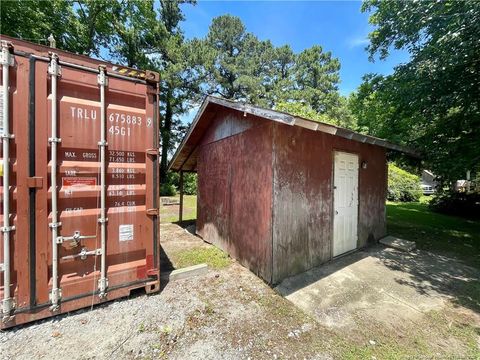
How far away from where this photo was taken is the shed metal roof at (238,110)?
3.28 meters

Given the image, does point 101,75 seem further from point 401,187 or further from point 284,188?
point 401,187

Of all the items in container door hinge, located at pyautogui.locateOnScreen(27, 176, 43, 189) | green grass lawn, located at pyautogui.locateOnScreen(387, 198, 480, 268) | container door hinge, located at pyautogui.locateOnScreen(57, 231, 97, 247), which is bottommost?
green grass lawn, located at pyautogui.locateOnScreen(387, 198, 480, 268)

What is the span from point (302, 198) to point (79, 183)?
11.4 feet

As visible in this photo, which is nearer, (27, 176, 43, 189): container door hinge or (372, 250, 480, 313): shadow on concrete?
(27, 176, 43, 189): container door hinge

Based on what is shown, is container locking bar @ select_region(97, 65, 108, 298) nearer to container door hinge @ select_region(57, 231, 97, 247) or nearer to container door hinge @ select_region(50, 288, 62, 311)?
container door hinge @ select_region(57, 231, 97, 247)

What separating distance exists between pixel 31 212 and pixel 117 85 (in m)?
1.84

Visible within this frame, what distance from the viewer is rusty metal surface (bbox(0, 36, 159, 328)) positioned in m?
2.46

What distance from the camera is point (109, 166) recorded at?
2947 millimetres

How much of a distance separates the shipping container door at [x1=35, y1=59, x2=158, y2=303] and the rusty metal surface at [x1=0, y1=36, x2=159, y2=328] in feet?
0.03

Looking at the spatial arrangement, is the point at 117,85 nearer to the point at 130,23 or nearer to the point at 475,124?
the point at 475,124

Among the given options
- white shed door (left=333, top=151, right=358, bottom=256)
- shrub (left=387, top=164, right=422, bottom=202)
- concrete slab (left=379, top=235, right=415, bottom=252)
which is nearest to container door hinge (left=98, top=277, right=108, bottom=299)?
white shed door (left=333, top=151, right=358, bottom=256)

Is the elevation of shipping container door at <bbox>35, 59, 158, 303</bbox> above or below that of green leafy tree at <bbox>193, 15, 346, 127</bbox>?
below

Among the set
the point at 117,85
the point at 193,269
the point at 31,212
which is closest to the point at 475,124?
the point at 193,269

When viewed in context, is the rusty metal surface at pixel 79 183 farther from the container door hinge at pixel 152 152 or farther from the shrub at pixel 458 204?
the shrub at pixel 458 204
